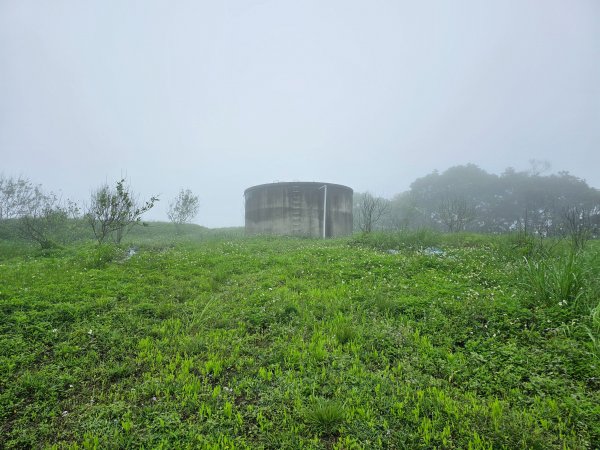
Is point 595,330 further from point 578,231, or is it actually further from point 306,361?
point 578,231

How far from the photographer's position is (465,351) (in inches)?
198

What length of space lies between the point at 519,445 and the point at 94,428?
441 centimetres

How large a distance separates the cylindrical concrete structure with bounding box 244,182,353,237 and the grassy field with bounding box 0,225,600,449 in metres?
16.6

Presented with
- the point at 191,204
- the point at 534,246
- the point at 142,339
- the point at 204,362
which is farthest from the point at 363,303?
the point at 191,204

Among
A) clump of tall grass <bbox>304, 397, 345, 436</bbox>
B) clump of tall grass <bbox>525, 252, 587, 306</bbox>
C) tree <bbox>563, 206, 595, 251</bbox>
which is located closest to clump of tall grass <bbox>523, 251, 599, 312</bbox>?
clump of tall grass <bbox>525, 252, 587, 306</bbox>

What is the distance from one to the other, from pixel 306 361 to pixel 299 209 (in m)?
20.5

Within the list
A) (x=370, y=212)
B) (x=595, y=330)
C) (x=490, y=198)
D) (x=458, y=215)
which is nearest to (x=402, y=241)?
(x=370, y=212)

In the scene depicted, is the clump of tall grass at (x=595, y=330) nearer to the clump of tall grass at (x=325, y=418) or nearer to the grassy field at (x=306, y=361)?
the grassy field at (x=306, y=361)

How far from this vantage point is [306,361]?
4859 mm

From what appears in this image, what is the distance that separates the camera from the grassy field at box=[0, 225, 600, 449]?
352cm

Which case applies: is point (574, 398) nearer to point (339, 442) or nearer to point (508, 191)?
point (339, 442)

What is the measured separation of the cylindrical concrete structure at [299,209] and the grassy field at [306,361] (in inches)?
654

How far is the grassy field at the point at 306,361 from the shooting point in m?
3.52

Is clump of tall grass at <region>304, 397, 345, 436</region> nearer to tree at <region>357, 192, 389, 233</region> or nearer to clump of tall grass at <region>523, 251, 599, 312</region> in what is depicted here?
clump of tall grass at <region>523, 251, 599, 312</region>
